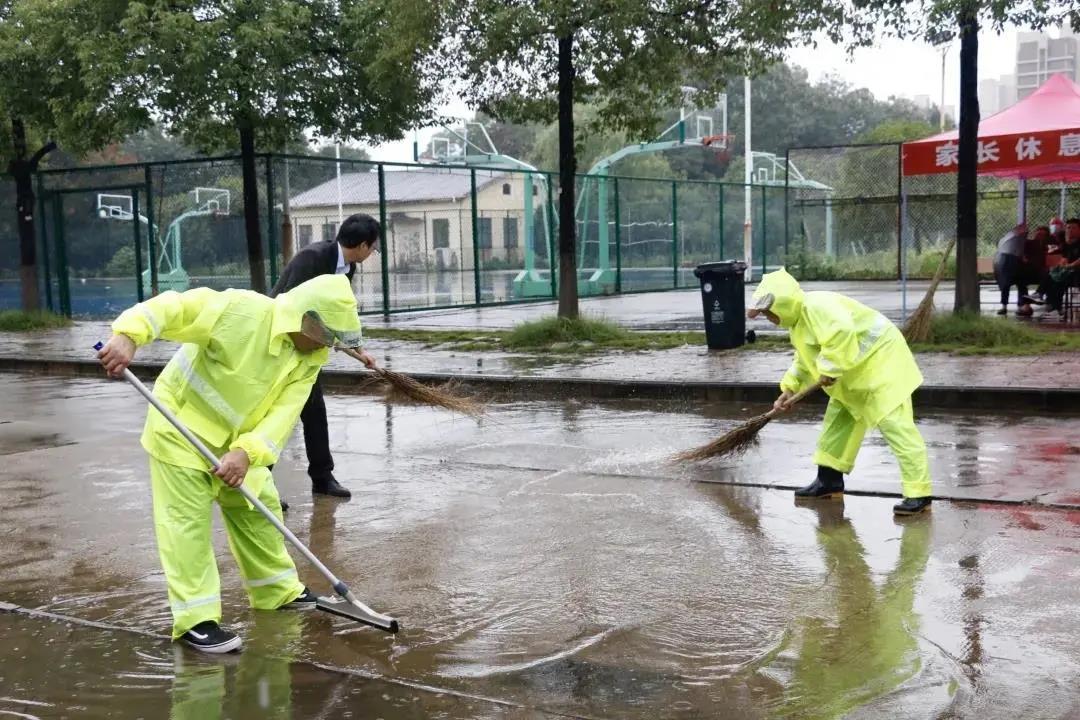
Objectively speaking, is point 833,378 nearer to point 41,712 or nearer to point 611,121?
point 41,712

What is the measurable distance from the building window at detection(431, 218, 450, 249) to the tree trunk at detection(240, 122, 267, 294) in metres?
4.52

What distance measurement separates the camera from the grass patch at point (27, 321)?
2097cm

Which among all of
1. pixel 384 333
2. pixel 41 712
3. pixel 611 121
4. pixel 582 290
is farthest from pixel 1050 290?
pixel 41 712

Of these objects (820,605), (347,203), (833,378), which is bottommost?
(820,605)

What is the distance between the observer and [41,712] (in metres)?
3.99

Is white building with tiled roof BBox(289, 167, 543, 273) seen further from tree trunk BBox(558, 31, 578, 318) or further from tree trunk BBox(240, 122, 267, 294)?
tree trunk BBox(558, 31, 578, 318)

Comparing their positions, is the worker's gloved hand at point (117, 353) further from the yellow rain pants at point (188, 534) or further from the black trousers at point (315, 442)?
the black trousers at point (315, 442)

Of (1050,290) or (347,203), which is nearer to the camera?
(1050,290)

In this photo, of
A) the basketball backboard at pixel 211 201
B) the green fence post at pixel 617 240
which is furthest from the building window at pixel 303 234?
the green fence post at pixel 617 240

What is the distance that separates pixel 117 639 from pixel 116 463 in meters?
4.14

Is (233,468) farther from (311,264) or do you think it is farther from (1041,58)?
(1041,58)

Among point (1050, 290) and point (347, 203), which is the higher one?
point (347, 203)

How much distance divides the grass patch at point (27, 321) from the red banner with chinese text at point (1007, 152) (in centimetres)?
1399

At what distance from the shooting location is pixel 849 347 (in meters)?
6.54
